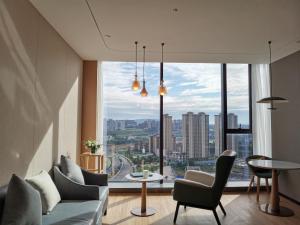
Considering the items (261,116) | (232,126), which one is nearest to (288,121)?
(261,116)

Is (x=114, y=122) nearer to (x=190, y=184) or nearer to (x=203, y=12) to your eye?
(x=190, y=184)


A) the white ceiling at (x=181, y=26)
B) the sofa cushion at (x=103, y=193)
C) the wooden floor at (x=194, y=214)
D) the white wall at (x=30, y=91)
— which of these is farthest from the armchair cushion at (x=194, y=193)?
the white ceiling at (x=181, y=26)

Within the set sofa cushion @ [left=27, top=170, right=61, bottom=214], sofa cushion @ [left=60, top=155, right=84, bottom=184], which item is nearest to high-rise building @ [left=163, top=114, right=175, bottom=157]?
sofa cushion @ [left=60, top=155, right=84, bottom=184]

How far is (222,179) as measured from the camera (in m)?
3.08

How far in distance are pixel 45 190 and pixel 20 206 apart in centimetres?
63

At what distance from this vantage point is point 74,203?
272 centimetres

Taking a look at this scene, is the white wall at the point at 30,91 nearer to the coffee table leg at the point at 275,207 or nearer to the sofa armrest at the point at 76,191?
the sofa armrest at the point at 76,191

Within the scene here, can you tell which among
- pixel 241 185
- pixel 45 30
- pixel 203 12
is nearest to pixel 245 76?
pixel 241 185

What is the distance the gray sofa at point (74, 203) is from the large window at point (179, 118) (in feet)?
5.68

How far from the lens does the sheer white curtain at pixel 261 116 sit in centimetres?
502

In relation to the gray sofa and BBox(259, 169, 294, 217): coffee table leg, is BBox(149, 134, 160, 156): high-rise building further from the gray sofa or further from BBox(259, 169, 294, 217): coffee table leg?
BBox(259, 169, 294, 217): coffee table leg

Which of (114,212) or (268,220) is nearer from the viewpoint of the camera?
(268,220)

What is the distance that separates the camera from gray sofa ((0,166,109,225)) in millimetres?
2245

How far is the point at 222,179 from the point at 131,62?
3103 mm
